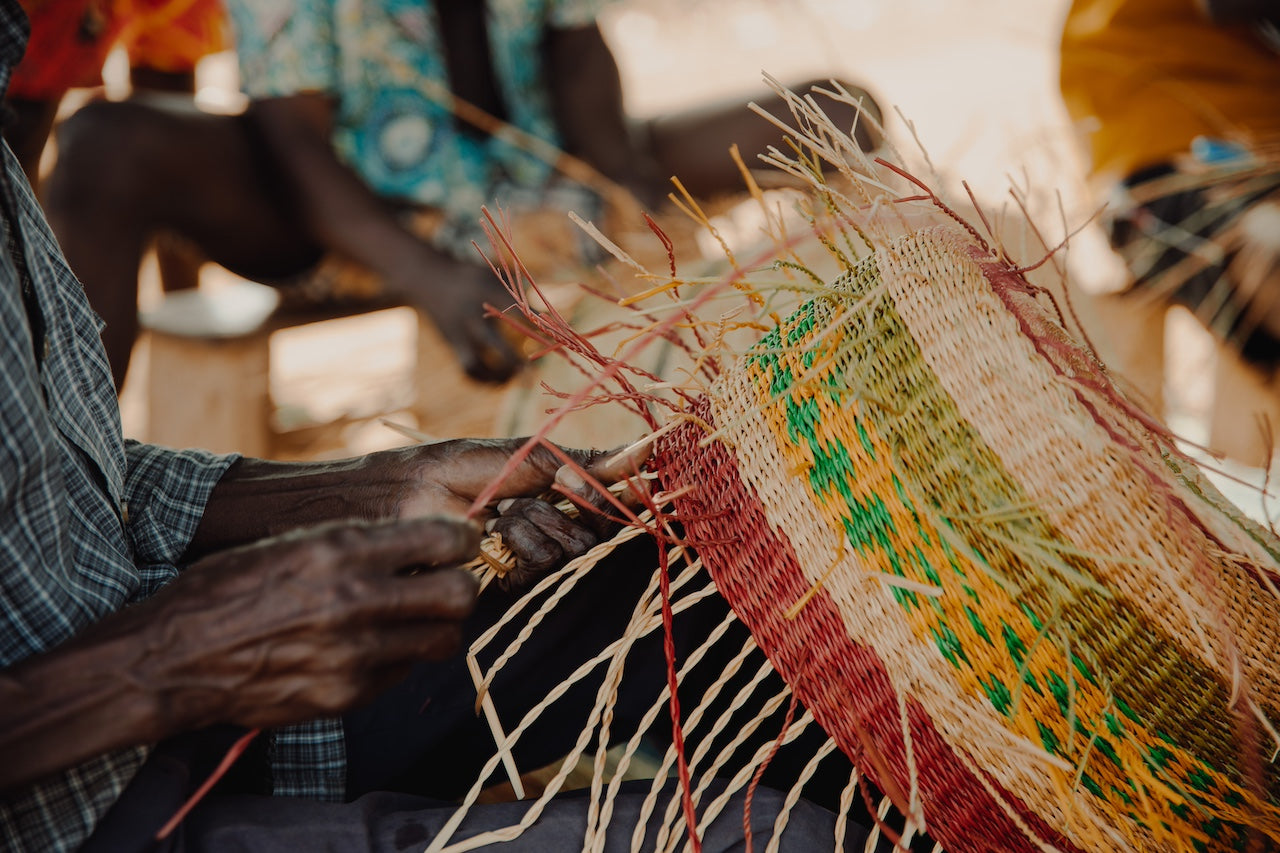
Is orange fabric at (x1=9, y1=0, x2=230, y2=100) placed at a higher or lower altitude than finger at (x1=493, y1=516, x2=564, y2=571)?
higher

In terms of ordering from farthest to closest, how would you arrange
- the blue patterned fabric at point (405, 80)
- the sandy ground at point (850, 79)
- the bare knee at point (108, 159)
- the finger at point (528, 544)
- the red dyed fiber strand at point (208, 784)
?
the sandy ground at point (850, 79), the blue patterned fabric at point (405, 80), the bare knee at point (108, 159), the finger at point (528, 544), the red dyed fiber strand at point (208, 784)

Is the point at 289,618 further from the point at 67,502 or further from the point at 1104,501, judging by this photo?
the point at 1104,501

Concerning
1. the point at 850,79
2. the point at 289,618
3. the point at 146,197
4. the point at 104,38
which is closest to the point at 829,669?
the point at 289,618

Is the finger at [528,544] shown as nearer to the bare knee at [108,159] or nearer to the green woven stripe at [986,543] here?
the green woven stripe at [986,543]

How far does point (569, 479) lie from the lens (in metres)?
0.68

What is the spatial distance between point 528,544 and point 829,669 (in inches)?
8.6

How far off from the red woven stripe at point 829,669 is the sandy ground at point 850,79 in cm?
65

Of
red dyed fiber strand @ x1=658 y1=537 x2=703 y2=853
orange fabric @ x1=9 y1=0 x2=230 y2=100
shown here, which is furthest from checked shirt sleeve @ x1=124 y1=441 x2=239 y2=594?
orange fabric @ x1=9 y1=0 x2=230 y2=100

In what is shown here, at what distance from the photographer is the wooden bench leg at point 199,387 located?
165 centimetres

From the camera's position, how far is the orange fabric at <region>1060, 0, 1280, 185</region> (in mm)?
1689

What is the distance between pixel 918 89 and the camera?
13.8 ft

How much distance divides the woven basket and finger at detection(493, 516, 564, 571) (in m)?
0.10

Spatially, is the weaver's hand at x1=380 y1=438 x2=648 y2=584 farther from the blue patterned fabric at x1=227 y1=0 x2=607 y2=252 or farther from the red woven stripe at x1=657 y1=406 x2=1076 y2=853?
the blue patterned fabric at x1=227 y1=0 x2=607 y2=252

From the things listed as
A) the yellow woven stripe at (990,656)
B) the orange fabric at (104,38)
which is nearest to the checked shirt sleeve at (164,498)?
the yellow woven stripe at (990,656)
